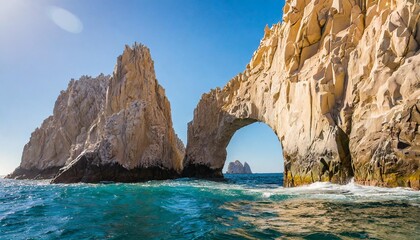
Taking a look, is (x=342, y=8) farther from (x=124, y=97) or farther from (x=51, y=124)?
(x=51, y=124)

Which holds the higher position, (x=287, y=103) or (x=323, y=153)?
(x=287, y=103)

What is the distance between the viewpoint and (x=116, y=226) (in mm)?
10070

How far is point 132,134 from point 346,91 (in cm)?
3113

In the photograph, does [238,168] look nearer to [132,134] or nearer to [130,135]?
[132,134]

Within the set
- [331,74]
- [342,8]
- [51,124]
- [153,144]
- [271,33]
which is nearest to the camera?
[331,74]

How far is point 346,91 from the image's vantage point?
23.6m

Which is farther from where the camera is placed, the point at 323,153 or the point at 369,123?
the point at 323,153

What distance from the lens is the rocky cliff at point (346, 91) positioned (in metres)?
18.2

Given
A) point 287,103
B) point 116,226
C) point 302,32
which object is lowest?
point 116,226

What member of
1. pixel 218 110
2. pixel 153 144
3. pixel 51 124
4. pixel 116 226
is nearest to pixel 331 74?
pixel 116 226

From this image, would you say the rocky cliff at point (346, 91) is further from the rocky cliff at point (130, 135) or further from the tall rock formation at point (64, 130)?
the tall rock formation at point (64, 130)

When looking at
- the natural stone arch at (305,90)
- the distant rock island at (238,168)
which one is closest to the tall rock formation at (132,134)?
the natural stone arch at (305,90)

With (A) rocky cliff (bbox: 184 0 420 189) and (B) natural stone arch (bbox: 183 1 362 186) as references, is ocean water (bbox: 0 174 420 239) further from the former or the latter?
(B) natural stone arch (bbox: 183 1 362 186)

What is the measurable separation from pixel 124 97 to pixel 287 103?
30928 mm
